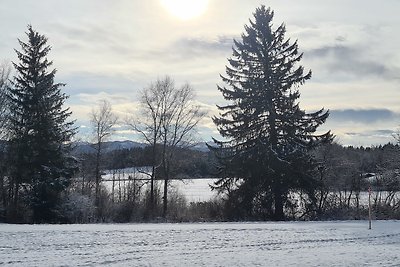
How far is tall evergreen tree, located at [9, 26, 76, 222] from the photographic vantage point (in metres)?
33.2

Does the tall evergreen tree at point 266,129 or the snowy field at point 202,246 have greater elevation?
the tall evergreen tree at point 266,129

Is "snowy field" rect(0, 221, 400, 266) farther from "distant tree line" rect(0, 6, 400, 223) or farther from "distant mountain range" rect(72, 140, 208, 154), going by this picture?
"distant mountain range" rect(72, 140, 208, 154)

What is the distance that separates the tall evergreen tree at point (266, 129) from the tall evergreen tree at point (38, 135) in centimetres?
1139

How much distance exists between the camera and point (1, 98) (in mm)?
37062

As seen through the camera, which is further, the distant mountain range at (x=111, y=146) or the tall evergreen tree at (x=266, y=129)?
the distant mountain range at (x=111, y=146)

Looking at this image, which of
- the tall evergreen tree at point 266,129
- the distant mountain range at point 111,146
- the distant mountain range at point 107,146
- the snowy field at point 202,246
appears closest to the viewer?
the snowy field at point 202,246

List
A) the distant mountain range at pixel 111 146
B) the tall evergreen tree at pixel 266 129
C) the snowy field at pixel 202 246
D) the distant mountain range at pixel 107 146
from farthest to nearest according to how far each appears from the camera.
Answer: the distant mountain range at pixel 107 146 → the distant mountain range at pixel 111 146 → the tall evergreen tree at pixel 266 129 → the snowy field at pixel 202 246

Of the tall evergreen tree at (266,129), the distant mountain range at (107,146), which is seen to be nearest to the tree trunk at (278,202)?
the tall evergreen tree at (266,129)

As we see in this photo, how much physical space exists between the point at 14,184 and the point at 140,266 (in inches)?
1082

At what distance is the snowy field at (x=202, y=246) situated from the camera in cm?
1265

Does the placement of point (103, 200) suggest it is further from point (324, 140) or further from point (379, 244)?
point (379, 244)

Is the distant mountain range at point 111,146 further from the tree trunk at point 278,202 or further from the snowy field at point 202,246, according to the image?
the snowy field at point 202,246

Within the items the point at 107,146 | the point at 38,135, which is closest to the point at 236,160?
the point at 38,135

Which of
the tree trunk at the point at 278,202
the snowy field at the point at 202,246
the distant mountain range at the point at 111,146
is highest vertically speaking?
the distant mountain range at the point at 111,146
